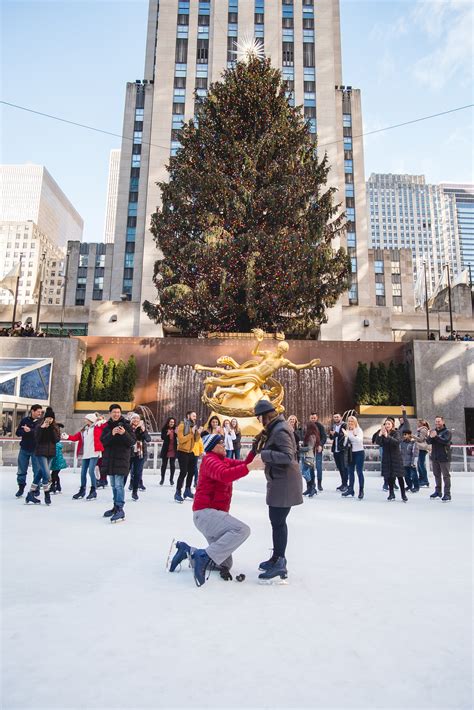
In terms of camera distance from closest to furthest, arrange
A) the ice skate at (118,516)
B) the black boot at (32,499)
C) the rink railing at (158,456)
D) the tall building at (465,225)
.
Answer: the ice skate at (118,516) → the black boot at (32,499) → the rink railing at (158,456) → the tall building at (465,225)

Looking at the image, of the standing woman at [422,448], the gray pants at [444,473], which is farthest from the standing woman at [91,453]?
the standing woman at [422,448]

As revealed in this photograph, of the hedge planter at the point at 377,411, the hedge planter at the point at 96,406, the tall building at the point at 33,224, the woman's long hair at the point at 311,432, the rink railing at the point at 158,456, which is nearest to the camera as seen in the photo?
the woman's long hair at the point at 311,432

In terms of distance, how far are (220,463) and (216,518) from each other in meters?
0.49

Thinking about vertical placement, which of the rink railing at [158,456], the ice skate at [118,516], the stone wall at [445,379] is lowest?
the ice skate at [118,516]

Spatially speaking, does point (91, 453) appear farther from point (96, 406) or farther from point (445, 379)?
point (445, 379)

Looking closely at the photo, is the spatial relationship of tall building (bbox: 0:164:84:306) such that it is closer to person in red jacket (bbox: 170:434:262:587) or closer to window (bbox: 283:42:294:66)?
window (bbox: 283:42:294:66)

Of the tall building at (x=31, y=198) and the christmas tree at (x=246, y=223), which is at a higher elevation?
the tall building at (x=31, y=198)

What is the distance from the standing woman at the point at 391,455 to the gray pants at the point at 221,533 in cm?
557

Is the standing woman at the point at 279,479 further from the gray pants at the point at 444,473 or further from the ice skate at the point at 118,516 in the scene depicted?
the gray pants at the point at 444,473

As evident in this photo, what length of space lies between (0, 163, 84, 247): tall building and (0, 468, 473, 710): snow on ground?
15292cm

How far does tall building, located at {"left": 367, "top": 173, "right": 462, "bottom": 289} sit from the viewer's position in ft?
461

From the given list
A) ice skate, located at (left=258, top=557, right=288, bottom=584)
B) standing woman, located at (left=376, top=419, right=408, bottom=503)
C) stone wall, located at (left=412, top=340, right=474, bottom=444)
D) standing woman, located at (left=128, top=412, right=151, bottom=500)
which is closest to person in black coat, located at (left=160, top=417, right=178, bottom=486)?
standing woman, located at (left=128, top=412, right=151, bottom=500)

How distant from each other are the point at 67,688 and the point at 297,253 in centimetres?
2252

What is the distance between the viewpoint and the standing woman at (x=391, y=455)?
938 cm
